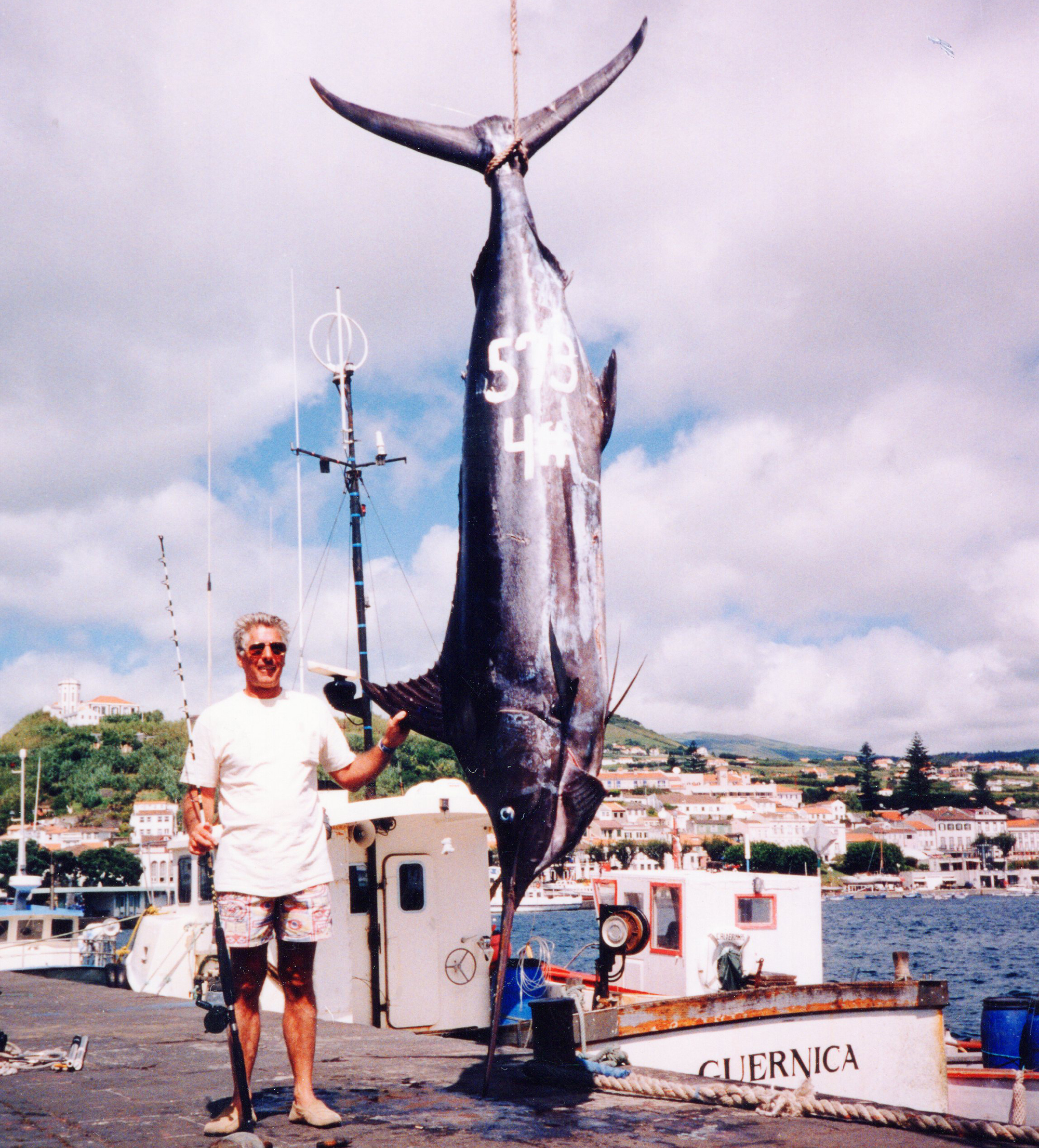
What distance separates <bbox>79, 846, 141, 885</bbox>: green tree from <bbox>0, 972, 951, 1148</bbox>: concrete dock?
257ft

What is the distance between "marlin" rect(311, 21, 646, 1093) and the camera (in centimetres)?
274

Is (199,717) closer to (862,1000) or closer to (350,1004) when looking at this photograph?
(350,1004)

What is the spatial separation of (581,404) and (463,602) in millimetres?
687

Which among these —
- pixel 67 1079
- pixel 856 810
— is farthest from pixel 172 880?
pixel 856 810

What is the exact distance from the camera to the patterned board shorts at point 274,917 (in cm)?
292

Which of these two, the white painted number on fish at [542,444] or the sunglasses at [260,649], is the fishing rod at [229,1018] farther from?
the white painted number on fish at [542,444]

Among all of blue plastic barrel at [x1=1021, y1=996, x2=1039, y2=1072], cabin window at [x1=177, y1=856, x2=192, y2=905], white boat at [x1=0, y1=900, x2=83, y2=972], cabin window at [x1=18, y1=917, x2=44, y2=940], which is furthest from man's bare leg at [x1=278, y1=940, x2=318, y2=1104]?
cabin window at [x1=18, y1=917, x2=44, y2=940]

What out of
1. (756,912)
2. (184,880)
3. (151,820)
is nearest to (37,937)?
(184,880)

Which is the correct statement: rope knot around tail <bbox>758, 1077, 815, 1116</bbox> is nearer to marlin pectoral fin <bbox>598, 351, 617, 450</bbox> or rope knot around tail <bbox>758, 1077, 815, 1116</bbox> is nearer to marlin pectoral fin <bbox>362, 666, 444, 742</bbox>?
marlin pectoral fin <bbox>362, 666, 444, 742</bbox>

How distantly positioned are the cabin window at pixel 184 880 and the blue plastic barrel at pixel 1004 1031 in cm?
777

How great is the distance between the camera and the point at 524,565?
296cm

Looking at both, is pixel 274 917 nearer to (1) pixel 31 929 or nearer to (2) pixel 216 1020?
(2) pixel 216 1020

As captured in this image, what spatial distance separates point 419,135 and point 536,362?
98 cm

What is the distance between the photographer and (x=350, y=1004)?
804cm
